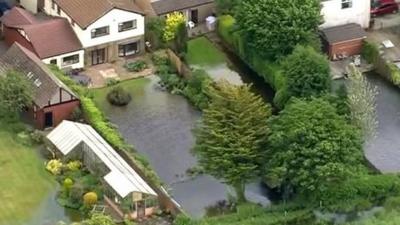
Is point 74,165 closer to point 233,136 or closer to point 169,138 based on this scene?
point 169,138

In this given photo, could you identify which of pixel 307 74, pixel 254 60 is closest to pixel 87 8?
pixel 254 60

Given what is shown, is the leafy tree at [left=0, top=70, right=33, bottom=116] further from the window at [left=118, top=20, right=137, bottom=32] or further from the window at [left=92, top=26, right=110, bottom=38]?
the window at [left=118, top=20, right=137, bottom=32]

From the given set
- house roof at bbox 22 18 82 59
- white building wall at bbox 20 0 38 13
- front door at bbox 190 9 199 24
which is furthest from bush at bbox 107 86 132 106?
front door at bbox 190 9 199 24

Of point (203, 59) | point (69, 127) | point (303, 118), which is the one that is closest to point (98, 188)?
point (69, 127)

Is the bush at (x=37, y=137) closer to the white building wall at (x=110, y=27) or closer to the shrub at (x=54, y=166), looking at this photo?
the shrub at (x=54, y=166)

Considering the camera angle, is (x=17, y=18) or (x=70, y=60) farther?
(x=17, y=18)

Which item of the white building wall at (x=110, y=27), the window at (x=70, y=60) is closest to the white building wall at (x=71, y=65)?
the window at (x=70, y=60)

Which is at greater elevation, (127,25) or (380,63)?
(127,25)
